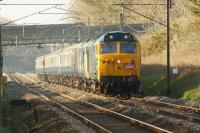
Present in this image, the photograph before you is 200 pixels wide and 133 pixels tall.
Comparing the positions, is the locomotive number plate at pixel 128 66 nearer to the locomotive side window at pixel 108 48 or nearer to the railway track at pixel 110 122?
the locomotive side window at pixel 108 48

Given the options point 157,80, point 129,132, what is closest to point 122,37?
point 157,80

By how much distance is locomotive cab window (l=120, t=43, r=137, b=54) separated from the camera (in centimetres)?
3102

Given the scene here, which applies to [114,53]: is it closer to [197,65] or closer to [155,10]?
[197,65]

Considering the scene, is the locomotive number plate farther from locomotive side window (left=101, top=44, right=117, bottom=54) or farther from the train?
locomotive side window (left=101, top=44, right=117, bottom=54)

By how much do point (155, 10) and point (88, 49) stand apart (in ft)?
91.1

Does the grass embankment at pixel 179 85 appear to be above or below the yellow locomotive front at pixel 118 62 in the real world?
below

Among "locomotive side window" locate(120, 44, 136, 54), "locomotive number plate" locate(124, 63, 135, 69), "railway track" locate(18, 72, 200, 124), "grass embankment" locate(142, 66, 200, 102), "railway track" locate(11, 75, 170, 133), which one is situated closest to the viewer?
"railway track" locate(11, 75, 170, 133)

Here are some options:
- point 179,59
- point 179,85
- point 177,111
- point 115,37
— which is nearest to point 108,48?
point 115,37

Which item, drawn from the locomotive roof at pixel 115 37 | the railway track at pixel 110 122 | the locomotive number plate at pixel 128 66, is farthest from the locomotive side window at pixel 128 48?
the railway track at pixel 110 122

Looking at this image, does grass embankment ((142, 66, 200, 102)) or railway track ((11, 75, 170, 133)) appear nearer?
railway track ((11, 75, 170, 133))

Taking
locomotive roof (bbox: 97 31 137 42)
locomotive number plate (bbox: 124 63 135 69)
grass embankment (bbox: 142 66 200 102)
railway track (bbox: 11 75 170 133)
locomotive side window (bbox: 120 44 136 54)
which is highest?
locomotive roof (bbox: 97 31 137 42)

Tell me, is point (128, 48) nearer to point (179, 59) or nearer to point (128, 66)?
point (128, 66)

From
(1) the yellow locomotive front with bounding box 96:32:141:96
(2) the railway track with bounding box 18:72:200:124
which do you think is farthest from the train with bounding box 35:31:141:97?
(2) the railway track with bounding box 18:72:200:124

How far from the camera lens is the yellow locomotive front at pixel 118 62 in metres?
30.8
